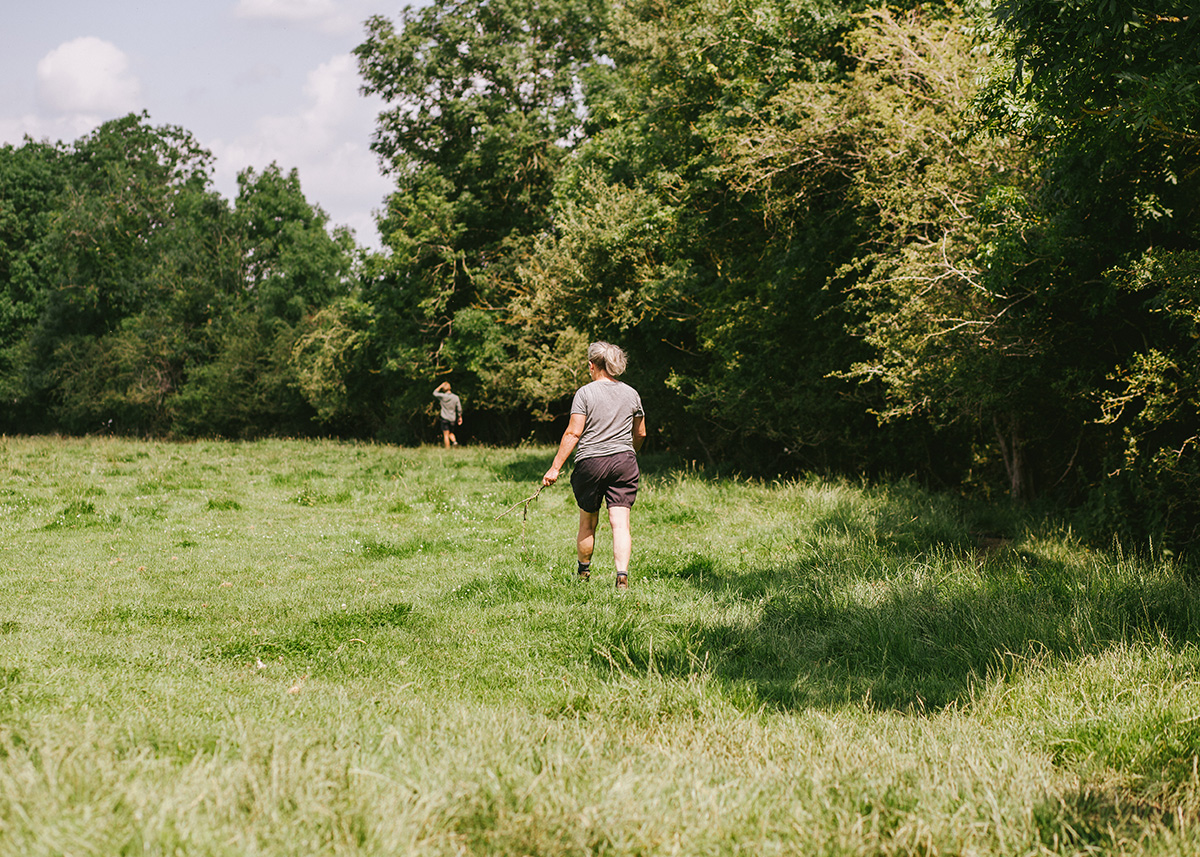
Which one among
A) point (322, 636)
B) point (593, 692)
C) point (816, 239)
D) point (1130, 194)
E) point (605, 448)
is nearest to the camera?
point (593, 692)

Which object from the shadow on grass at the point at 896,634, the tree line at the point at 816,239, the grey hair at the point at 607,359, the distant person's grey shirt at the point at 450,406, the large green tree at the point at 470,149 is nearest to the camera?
the shadow on grass at the point at 896,634

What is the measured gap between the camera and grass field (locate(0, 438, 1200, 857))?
2.70m

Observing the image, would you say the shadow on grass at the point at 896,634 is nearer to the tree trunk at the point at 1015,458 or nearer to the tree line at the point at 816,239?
the tree line at the point at 816,239

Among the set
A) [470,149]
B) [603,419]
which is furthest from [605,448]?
[470,149]

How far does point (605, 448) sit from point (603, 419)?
256mm

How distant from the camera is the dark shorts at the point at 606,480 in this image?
724 centimetres

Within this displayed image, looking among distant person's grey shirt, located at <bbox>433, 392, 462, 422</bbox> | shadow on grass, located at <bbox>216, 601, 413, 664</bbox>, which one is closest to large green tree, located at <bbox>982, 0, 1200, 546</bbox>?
shadow on grass, located at <bbox>216, 601, 413, 664</bbox>

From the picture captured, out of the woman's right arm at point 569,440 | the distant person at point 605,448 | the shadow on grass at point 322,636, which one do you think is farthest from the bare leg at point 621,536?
the shadow on grass at point 322,636

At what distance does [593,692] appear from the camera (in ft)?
14.9

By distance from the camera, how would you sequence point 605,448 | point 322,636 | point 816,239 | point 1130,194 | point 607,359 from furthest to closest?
point 816,239
point 1130,194
point 607,359
point 605,448
point 322,636

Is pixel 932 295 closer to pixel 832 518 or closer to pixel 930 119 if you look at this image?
pixel 930 119

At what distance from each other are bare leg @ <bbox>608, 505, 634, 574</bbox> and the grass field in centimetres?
30

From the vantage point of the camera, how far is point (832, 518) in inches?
400

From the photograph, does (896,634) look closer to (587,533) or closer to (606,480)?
(606,480)
